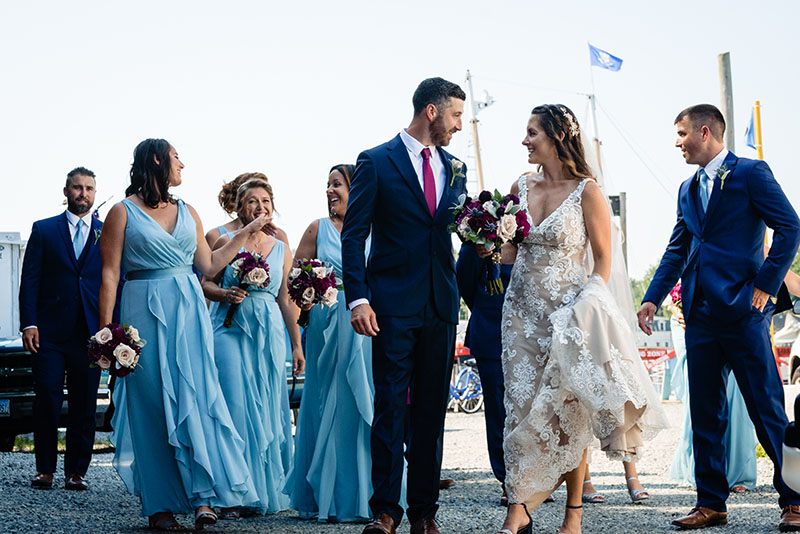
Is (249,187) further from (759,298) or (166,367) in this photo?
(759,298)

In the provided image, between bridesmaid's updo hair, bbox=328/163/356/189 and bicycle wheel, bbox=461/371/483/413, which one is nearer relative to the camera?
bridesmaid's updo hair, bbox=328/163/356/189

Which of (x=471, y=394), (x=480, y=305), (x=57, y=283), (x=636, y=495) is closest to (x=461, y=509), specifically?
(x=636, y=495)

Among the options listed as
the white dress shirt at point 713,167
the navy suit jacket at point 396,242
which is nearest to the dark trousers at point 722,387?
the white dress shirt at point 713,167

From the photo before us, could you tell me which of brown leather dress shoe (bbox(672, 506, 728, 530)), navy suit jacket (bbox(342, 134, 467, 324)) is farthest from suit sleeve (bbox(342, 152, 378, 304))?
brown leather dress shoe (bbox(672, 506, 728, 530))

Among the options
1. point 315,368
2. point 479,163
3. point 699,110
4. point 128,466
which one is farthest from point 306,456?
point 479,163

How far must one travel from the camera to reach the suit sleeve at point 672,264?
7129 mm

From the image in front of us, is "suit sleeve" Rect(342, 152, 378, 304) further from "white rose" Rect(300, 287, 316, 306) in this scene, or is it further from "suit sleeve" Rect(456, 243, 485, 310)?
"suit sleeve" Rect(456, 243, 485, 310)

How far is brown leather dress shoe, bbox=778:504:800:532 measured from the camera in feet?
20.7

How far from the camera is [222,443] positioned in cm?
648

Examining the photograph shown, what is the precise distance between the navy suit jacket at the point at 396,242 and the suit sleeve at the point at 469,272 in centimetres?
240

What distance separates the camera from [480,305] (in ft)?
27.3

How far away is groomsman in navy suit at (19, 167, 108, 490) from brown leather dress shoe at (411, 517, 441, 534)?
4.18 metres

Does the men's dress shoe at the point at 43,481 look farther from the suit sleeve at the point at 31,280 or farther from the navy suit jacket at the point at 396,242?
the navy suit jacket at the point at 396,242

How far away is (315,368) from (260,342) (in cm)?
56
